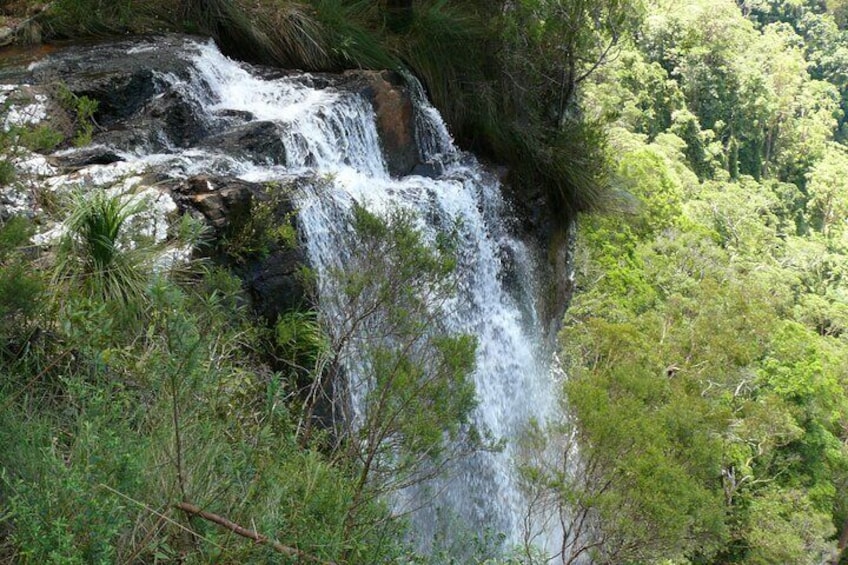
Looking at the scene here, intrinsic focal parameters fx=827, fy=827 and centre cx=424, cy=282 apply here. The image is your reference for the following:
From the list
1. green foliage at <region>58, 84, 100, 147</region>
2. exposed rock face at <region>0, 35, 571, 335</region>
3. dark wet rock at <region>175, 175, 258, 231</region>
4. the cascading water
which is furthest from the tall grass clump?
dark wet rock at <region>175, 175, 258, 231</region>

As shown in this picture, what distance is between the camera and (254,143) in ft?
19.9

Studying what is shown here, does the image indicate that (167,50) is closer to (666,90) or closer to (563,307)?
(563,307)

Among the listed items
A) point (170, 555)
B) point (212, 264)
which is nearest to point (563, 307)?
point (212, 264)

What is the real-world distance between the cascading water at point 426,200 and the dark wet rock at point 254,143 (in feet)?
0.16

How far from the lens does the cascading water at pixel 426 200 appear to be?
5770 millimetres

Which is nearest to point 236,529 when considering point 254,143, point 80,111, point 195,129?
point 254,143

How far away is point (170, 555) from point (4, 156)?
9.78 feet

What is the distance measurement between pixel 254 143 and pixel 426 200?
150cm

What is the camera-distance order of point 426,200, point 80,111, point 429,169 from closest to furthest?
point 80,111 → point 426,200 → point 429,169

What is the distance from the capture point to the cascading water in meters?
5.77

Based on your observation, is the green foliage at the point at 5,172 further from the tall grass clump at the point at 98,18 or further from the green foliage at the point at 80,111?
the tall grass clump at the point at 98,18

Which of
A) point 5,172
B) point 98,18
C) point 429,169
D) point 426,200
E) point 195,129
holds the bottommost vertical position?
point 429,169

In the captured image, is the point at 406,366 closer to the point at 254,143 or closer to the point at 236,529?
the point at 236,529

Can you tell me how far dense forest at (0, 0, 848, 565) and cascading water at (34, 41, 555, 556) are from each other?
39 cm
